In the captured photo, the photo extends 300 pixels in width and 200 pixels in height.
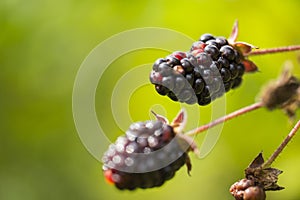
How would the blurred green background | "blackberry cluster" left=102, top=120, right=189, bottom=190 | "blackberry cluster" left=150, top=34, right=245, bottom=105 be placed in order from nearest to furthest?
"blackberry cluster" left=102, top=120, right=189, bottom=190, "blackberry cluster" left=150, top=34, right=245, bottom=105, the blurred green background

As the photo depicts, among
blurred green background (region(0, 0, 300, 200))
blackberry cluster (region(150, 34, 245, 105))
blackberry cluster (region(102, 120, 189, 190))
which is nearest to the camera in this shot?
blackberry cluster (region(102, 120, 189, 190))

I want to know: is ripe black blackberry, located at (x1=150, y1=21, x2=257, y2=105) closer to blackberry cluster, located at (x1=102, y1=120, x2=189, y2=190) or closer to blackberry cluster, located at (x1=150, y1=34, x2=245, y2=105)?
blackberry cluster, located at (x1=150, y1=34, x2=245, y2=105)

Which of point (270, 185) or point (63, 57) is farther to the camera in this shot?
point (63, 57)

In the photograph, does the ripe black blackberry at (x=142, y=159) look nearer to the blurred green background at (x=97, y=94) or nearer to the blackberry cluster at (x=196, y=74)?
the blackberry cluster at (x=196, y=74)

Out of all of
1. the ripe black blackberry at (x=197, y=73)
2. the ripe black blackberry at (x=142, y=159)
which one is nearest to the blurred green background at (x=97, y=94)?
the ripe black blackberry at (x=197, y=73)

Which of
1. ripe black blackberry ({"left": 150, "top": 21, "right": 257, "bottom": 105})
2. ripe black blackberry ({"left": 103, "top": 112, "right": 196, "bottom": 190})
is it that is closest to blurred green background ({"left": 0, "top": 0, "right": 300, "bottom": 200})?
ripe black blackberry ({"left": 150, "top": 21, "right": 257, "bottom": 105})

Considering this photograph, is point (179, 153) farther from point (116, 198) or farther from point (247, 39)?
point (116, 198)

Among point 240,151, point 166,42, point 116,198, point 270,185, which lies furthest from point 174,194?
point 270,185
